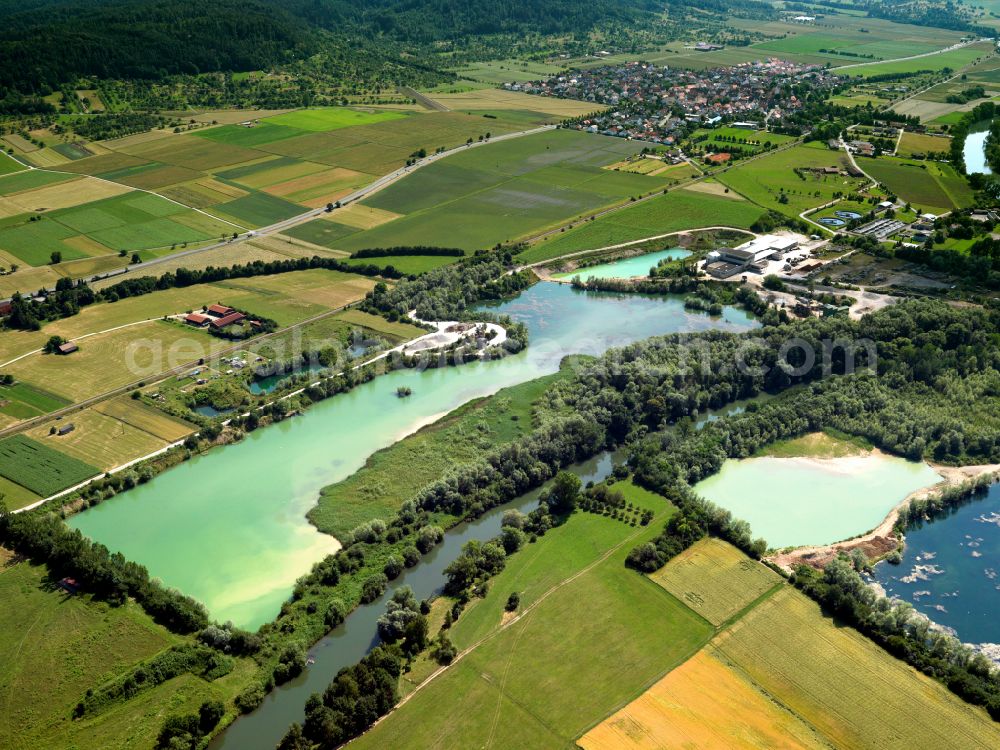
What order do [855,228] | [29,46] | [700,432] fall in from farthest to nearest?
[29,46]
[855,228]
[700,432]

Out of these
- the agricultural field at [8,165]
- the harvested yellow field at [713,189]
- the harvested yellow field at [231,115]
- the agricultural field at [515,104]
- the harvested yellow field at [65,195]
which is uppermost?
the agricultural field at [515,104]

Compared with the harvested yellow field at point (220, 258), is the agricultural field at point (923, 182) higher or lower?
higher

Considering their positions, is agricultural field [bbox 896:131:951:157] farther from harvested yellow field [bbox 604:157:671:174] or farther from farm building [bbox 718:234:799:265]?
farm building [bbox 718:234:799:265]

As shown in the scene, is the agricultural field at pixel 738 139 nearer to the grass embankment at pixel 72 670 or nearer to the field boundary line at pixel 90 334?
the field boundary line at pixel 90 334

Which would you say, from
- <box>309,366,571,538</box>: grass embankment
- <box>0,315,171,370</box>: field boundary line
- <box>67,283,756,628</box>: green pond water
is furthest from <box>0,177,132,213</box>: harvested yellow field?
<box>309,366,571,538</box>: grass embankment

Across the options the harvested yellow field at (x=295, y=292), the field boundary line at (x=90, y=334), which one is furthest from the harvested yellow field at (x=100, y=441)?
the harvested yellow field at (x=295, y=292)

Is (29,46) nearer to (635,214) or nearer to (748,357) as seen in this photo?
(635,214)

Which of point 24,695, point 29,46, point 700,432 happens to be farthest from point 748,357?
point 29,46
